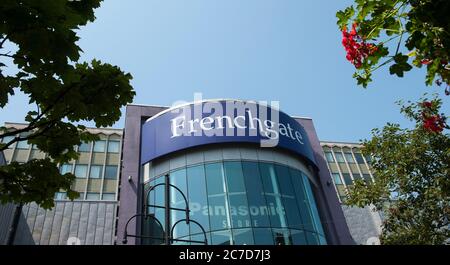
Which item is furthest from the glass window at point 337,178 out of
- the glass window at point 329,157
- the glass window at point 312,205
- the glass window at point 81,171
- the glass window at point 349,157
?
the glass window at point 81,171

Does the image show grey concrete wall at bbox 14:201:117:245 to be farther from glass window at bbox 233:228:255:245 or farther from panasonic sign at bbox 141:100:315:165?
glass window at bbox 233:228:255:245

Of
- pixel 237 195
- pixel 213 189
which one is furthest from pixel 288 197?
pixel 213 189

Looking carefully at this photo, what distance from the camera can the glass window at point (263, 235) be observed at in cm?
2030

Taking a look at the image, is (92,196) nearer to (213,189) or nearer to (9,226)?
(9,226)

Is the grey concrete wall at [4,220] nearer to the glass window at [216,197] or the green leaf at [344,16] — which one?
the glass window at [216,197]

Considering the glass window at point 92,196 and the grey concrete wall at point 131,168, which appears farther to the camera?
the glass window at point 92,196

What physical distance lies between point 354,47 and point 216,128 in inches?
750

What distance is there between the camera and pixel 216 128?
79.0 ft

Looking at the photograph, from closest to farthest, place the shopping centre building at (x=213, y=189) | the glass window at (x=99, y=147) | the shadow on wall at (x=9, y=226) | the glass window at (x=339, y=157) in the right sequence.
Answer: the shadow on wall at (x=9, y=226) < the shopping centre building at (x=213, y=189) < the glass window at (x=99, y=147) < the glass window at (x=339, y=157)

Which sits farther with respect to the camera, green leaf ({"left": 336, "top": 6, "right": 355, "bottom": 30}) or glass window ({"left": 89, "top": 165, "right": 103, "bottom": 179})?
glass window ({"left": 89, "top": 165, "right": 103, "bottom": 179})

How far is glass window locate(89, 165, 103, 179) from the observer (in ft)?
138

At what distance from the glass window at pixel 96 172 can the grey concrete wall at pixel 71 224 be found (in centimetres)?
1555

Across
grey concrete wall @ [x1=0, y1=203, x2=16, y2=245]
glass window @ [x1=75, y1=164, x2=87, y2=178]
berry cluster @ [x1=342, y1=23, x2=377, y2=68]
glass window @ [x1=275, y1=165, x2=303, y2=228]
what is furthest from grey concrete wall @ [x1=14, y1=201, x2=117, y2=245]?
berry cluster @ [x1=342, y1=23, x2=377, y2=68]

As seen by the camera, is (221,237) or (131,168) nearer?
(221,237)
